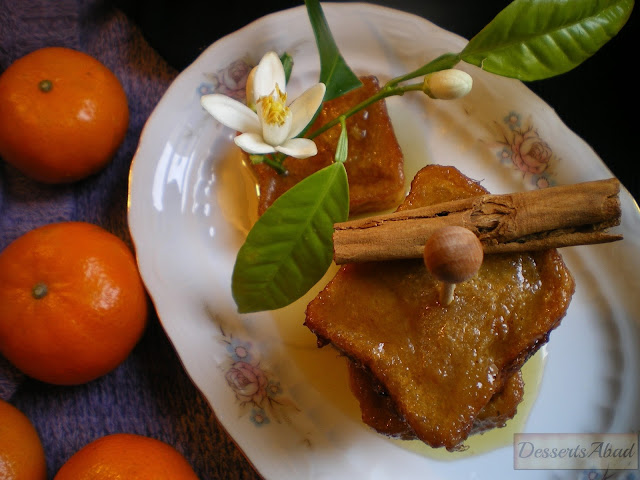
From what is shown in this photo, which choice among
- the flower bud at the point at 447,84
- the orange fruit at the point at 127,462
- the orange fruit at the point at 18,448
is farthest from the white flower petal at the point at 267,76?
the orange fruit at the point at 18,448

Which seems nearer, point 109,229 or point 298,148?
point 298,148

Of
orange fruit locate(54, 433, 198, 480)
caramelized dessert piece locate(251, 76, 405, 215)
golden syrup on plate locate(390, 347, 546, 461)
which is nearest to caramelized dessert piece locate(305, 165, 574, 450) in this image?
golden syrup on plate locate(390, 347, 546, 461)

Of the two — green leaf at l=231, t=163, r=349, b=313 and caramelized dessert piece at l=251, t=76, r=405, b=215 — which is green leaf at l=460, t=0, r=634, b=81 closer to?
caramelized dessert piece at l=251, t=76, r=405, b=215

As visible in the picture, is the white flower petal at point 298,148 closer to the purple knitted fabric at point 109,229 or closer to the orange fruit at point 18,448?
the purple knitted fabric at point 109,229

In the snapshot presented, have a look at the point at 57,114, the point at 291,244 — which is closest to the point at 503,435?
the point at 291,244

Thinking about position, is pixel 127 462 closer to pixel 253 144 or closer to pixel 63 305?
pixel 63 305
